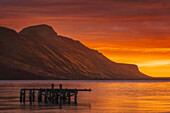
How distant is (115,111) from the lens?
6875cm

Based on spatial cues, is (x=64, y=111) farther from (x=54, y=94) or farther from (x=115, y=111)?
(x=54, y=94)

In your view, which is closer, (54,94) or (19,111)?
(19,111)

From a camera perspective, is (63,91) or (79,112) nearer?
(79,112)

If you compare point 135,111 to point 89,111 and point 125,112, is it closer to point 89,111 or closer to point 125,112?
point 125,112

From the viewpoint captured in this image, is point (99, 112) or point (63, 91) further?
point (63, 91)

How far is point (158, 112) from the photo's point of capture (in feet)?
220

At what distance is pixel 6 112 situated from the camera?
64.6 meters

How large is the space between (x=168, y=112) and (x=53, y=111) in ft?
66.9

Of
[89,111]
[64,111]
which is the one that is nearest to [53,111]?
[64,111]

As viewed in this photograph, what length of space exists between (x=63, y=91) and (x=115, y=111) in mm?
21104

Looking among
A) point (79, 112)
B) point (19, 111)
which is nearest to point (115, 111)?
point (79, 112)

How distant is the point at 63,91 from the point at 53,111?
67.1 ft

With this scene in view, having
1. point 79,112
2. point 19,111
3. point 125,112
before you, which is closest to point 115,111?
point 125,112

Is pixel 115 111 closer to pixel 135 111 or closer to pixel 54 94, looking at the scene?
pixel 135 111
